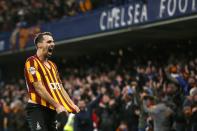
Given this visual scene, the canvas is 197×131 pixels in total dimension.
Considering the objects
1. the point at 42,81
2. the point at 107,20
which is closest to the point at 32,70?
the point at 42,81

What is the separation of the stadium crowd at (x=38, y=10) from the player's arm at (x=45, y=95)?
12.5m

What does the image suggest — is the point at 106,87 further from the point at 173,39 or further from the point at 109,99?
the point at 173,39

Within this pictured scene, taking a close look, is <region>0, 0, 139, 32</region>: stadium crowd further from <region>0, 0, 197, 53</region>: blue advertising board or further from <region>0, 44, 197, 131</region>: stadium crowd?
<region>0, 44, 197, 131</region>: stadium crowd

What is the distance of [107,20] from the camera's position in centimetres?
1881

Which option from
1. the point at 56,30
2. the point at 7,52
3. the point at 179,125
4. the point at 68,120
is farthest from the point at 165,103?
the point at 7,52

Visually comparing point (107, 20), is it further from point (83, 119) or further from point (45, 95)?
point (45, 95)

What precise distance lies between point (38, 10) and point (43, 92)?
695 inches

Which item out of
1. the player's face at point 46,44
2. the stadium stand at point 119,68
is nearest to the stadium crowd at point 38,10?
the stadium stand at point 119,68

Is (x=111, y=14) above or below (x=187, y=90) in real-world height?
above

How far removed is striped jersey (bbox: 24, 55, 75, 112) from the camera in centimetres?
746

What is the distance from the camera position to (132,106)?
14.0 m

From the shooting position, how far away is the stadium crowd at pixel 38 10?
68.7ft

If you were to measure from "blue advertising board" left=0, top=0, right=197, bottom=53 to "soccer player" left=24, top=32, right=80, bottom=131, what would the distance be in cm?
788

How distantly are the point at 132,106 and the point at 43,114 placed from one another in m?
6.74
